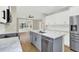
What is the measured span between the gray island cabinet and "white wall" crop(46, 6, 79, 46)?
8 cm

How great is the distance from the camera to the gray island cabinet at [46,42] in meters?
1.25

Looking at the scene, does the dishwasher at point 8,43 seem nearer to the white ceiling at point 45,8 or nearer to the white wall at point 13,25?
the white wall at point 13,25

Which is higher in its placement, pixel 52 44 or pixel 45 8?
pixel 45 8

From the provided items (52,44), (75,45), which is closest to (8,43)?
(52,44)

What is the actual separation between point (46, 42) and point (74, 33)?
1.23 feet

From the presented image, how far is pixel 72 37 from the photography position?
1.38 m

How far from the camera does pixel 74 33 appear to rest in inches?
53.5

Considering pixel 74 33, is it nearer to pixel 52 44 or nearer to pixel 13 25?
pixel 52 44

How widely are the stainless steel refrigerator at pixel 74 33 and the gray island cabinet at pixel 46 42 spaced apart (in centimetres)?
16

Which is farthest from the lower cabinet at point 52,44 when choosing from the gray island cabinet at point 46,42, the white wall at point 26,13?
the white wall at point 26,13

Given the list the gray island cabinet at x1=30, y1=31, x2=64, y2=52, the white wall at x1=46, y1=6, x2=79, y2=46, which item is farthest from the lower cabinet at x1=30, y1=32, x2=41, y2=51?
the white wall at x1=46, y1=6, x2=79, y2=46

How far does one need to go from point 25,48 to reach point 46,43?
0.25 meters

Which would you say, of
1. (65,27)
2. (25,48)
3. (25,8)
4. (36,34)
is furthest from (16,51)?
(65,27)
